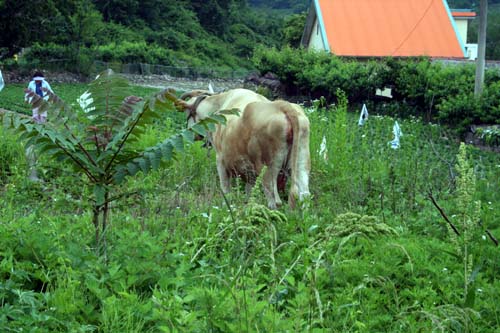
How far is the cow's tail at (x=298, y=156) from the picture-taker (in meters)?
8.00

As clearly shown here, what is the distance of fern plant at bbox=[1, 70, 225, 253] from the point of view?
4.98m

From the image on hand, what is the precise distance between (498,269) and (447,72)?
19241 mm

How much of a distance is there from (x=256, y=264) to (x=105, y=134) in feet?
5.06

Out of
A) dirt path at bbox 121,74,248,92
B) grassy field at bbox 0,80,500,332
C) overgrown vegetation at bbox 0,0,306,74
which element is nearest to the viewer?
grassy field at bbox 0,80,500,332

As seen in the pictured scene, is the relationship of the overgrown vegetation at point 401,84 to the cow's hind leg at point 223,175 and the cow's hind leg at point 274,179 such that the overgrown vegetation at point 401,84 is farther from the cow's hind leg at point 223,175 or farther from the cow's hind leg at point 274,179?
the cow's hind leg at point 274,179

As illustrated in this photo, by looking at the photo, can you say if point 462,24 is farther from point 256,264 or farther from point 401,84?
point 256,264

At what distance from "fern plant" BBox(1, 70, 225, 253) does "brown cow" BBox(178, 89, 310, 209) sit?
268cm

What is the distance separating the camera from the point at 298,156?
316 inches

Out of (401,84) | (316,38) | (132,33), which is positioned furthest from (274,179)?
(132,33)

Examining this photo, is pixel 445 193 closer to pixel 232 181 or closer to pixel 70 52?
pixel 232 181

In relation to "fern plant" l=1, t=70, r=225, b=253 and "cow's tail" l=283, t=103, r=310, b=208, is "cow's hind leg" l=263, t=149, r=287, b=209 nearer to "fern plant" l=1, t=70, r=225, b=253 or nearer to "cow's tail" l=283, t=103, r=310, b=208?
"cow's tail" l=283, t=103, r=310, b=208

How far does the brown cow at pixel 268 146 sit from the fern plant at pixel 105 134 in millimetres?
2676

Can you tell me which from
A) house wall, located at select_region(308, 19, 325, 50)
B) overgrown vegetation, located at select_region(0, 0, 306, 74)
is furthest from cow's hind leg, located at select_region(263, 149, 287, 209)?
overgrown vegetation, located at select_region(0, 0, 306, 74)

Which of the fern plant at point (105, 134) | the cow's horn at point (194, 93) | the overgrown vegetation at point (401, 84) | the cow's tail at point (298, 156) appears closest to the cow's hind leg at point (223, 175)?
the cow's tail at point (298, 156)
